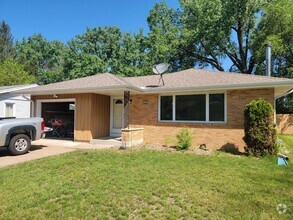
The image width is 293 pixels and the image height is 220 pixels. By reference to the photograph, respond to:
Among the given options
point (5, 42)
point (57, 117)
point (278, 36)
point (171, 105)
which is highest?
point (5, 42)

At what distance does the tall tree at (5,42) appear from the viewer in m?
35.0

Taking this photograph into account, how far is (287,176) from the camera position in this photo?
17.4 ft

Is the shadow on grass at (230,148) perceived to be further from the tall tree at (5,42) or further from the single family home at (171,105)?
the tall tree at (5,42)

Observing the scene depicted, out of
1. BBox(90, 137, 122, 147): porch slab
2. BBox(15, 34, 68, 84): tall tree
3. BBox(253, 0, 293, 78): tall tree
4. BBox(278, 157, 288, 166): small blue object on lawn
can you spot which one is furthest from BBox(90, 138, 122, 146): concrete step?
BBox(15, 34, 68, 84): tall tree

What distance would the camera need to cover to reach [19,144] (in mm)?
7938

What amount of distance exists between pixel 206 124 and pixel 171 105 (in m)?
1.96

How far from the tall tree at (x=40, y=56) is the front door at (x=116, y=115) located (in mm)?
23063

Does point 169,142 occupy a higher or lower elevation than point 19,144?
lower

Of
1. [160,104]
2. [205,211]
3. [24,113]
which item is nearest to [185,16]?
[160,104]

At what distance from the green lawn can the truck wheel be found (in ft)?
6.07

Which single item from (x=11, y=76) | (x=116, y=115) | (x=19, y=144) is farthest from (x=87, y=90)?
(x=11, y=76)

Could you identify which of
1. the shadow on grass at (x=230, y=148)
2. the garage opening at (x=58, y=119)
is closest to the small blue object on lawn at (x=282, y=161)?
the shadow on grass at (x=230, y=148)

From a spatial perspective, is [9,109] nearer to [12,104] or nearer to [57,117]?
[12,104]

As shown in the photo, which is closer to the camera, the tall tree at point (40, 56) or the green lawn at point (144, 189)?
the green lawn at point (144, 189)
